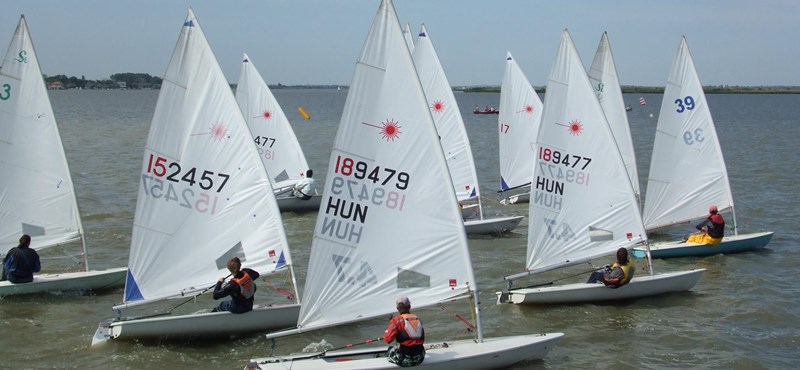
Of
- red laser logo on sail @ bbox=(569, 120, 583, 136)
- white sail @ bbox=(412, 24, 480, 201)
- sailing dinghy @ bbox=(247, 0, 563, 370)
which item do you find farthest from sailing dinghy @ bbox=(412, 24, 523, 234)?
sailing dinghy @ bbox=(247, 0, 563, 370)

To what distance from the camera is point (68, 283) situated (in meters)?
13.7

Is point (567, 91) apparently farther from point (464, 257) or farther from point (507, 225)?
point (507, 225)

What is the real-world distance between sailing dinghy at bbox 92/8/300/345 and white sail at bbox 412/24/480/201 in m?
8.74

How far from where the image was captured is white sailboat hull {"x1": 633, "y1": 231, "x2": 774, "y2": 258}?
54.9 feet

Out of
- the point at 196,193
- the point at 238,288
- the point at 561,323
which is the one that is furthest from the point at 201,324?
the point at 561,323

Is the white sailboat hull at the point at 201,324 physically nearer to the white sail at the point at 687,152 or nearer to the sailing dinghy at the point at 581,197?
the sailing dinghy at the point at 581,197

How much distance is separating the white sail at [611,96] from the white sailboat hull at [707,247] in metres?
3.15

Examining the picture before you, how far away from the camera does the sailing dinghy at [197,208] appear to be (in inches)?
442

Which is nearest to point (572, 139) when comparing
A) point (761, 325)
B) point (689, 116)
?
point (761, 325)

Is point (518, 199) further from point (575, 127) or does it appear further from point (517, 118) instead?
point (575, 127)

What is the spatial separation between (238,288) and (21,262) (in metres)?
4.74

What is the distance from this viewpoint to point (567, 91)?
13859 millimetres

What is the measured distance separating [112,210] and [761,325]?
1773 centimetres

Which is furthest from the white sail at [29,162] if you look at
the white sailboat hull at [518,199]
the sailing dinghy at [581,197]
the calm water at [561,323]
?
the white sailboat hull at [518,199]
